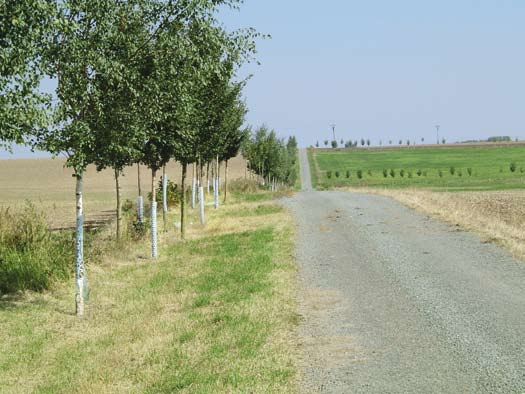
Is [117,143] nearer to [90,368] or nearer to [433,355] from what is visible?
[90,368]

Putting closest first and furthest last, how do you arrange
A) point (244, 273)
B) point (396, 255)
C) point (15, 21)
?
point (15, 21), point (244, 273), point (396, 255)

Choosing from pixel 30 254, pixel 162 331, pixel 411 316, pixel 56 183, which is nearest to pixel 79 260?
pixel 162 331

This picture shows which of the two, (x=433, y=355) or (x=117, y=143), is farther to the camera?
(x=117, y=143)

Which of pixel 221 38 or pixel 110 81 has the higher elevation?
pixel 221 38

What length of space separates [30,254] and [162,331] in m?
4.99

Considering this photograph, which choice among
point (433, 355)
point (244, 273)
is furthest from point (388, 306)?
point (244, 273)

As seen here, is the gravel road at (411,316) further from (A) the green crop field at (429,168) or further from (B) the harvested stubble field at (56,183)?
(A) the green crop field at (429,168)

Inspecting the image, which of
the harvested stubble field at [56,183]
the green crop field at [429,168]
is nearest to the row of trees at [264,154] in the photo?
the harvested stubble field at [56,183]

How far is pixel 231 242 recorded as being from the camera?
18766 mm

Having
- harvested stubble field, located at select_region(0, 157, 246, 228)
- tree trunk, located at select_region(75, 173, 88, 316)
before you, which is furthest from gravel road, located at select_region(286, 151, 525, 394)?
harvested stubble field, located at select_region(0, 157, 246, 228)

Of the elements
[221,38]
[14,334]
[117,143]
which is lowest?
[14,334]

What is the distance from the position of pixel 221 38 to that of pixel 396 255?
7.02 m

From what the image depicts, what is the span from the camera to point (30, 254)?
13.0 m

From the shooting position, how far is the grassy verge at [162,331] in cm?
716
